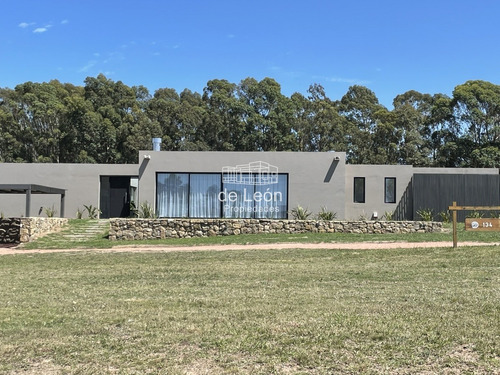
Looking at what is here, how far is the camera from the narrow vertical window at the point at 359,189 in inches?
867

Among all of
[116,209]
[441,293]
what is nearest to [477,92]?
[116,209]

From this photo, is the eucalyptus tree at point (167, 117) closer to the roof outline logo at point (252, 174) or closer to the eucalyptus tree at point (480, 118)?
the roof outline logo at point (252, 174)

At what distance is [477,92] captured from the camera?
33812 mm

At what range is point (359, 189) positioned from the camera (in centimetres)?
2216

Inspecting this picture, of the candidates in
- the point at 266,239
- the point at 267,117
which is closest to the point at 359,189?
the point at 266,239

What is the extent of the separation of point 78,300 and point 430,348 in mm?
4347

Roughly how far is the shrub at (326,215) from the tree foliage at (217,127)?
16956 millimetres

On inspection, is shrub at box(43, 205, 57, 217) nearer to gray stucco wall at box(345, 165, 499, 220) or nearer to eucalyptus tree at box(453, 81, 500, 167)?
gray stucco wall at box(345, 165, 499, 220)

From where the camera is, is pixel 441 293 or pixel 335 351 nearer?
pixel 335 351

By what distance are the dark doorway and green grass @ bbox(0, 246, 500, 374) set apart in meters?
13.5

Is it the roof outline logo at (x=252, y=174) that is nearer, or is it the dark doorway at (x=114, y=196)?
the roof outline logo at (x=252, y=174)

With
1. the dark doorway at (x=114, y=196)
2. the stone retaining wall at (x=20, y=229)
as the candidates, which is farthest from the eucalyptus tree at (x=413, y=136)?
the stone retaining wall at (x=20, y=229)

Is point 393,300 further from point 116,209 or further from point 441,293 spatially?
point 116,209

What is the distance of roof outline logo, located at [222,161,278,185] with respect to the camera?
21.2m
